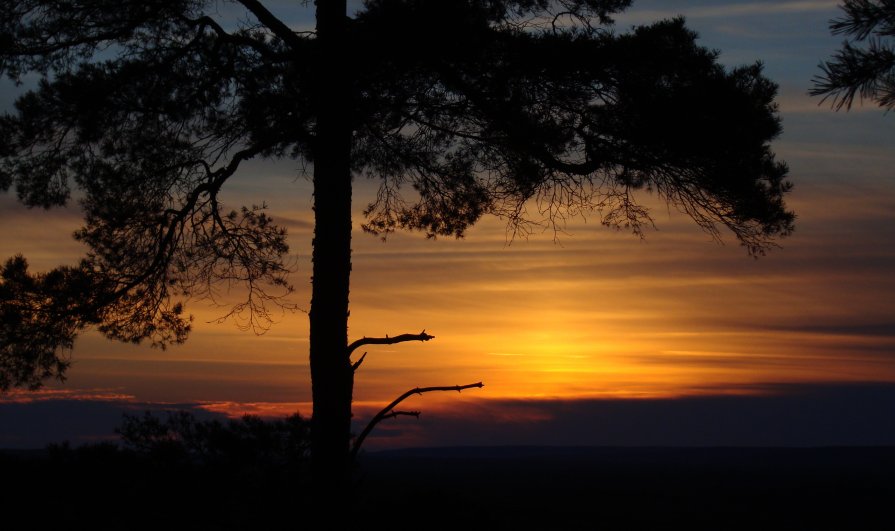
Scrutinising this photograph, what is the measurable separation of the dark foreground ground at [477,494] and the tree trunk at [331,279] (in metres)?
0.42

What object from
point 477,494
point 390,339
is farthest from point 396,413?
point 477,494

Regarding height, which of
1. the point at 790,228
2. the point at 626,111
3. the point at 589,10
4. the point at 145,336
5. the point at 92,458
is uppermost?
the point at 589,10

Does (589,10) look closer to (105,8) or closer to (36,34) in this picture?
(105,8)

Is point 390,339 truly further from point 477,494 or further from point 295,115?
point 477,494

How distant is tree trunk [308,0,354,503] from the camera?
746cm

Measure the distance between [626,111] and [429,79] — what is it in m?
2.04

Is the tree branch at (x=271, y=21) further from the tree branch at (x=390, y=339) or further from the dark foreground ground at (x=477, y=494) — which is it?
the dark foreground ground at (x=477, y=494)

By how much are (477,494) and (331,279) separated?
38.8m

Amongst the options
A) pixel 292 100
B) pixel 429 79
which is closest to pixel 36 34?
pixel 292 100

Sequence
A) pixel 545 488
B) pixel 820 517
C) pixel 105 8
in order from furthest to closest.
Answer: pixel 545 488 → pixel 820 517 → pixel 105 8

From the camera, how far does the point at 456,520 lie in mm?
9133

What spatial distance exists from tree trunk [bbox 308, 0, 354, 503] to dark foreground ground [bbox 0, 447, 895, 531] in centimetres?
42

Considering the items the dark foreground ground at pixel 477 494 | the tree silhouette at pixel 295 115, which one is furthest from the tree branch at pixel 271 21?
the dark foreground ground at pixel 477 494

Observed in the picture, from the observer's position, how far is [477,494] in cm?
4438
